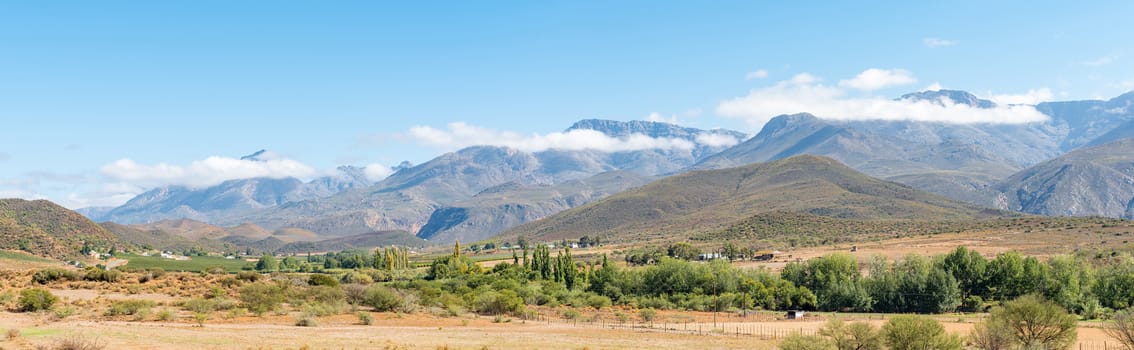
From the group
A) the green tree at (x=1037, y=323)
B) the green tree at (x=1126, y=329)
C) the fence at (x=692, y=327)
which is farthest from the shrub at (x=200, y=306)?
the green tree at (x=1126, y=329)

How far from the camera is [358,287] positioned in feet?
270

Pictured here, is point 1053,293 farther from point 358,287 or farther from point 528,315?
point 358,287

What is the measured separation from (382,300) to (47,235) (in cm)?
11735

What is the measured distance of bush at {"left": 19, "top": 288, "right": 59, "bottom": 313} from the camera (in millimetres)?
58969

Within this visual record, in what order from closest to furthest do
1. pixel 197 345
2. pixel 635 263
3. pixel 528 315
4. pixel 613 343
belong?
pixel 197 345 → pixel 613 343 → pixel 528 315 → pixel 635 263

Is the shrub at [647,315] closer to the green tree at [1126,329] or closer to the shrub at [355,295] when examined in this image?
the shrub at [355,295]

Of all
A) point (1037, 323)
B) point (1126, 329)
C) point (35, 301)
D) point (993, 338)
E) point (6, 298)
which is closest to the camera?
point (1126, 329)

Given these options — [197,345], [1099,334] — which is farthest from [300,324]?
[1099,334]

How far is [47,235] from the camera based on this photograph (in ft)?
515

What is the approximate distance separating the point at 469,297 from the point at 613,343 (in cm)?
3265

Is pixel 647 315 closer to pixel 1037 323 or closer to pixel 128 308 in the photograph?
pixel 1037 323

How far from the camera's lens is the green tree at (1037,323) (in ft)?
Result: 162

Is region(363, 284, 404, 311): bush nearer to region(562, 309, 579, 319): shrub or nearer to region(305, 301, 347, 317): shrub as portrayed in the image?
region(305, 301, 347, 317): shrub

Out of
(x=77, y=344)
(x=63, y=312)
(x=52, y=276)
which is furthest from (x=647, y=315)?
(x=52, y=276)
